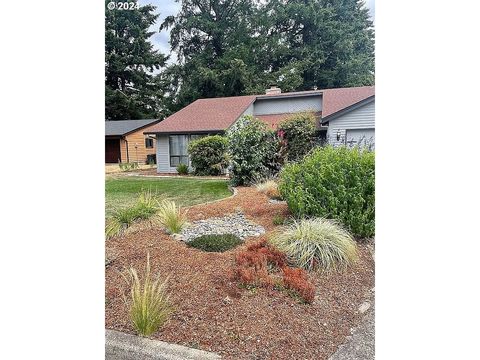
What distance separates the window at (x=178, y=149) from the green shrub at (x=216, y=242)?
581 mm

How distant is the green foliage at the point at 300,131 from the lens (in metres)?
2.74

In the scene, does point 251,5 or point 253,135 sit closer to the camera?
point 251,5

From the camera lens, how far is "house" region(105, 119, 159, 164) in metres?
2.80

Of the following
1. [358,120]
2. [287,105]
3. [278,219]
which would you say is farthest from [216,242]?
[358,120]

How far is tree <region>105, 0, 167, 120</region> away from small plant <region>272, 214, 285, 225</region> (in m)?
1.21

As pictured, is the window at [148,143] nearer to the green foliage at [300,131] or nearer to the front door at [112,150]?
the front door at [112,150]

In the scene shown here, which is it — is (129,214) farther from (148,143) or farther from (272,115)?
(272,115)

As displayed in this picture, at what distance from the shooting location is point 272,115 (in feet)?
9.41

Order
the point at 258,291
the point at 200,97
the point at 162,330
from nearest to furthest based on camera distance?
the point at 162,330
the point at 258,291
the point at 200,97

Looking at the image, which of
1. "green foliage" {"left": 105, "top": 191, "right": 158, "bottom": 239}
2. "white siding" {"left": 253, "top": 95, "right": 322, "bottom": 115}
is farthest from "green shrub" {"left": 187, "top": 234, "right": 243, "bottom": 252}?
"white siding" {"left": 253, "top": 95, "right": 322, "bottom": 115}
